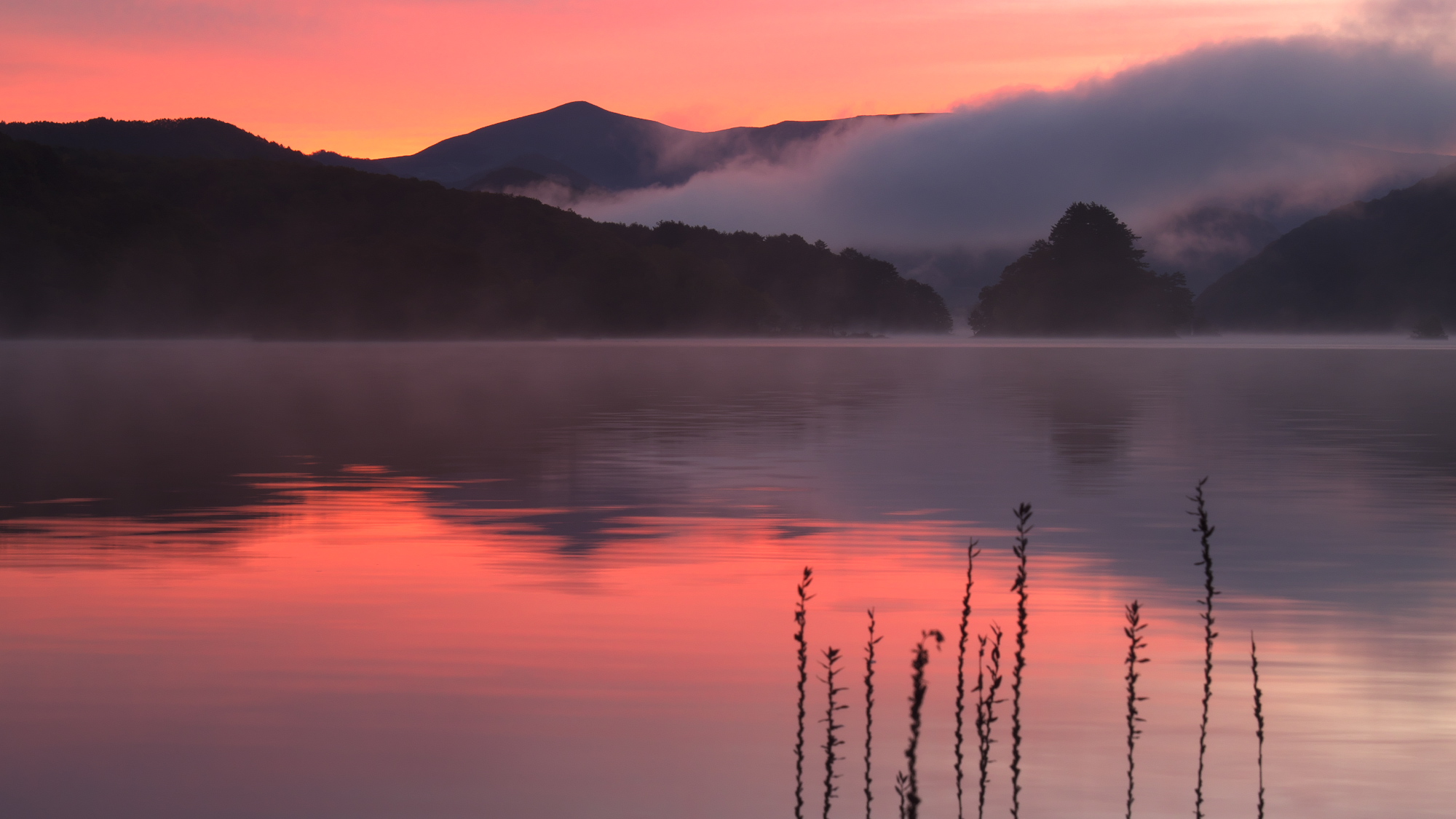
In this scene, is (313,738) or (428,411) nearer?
(313,738)

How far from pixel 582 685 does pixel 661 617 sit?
2.65m

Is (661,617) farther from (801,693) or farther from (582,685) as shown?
(801,693)

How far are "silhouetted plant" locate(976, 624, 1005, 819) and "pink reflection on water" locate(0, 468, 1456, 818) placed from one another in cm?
33

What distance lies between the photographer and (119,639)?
13.4 meters

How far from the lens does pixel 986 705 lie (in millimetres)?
10359

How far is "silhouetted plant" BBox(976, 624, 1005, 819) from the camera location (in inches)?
292

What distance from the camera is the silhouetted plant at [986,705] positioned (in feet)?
24.3

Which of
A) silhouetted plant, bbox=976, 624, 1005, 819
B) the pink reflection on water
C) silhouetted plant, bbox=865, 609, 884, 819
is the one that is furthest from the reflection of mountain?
silhouetted plant, bbox=865, 609, 884, 819

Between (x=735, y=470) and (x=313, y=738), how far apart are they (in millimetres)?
18629

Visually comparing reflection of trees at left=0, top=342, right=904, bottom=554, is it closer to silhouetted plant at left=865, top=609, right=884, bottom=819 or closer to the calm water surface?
the calm water surface

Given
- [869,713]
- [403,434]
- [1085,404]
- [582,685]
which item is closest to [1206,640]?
[869,713]

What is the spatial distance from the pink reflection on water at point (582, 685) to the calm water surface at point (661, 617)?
0.04 m

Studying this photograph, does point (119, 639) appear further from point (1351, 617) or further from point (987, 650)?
point (1351, 617)

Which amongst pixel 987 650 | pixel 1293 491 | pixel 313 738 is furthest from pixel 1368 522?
pixel 313 738
